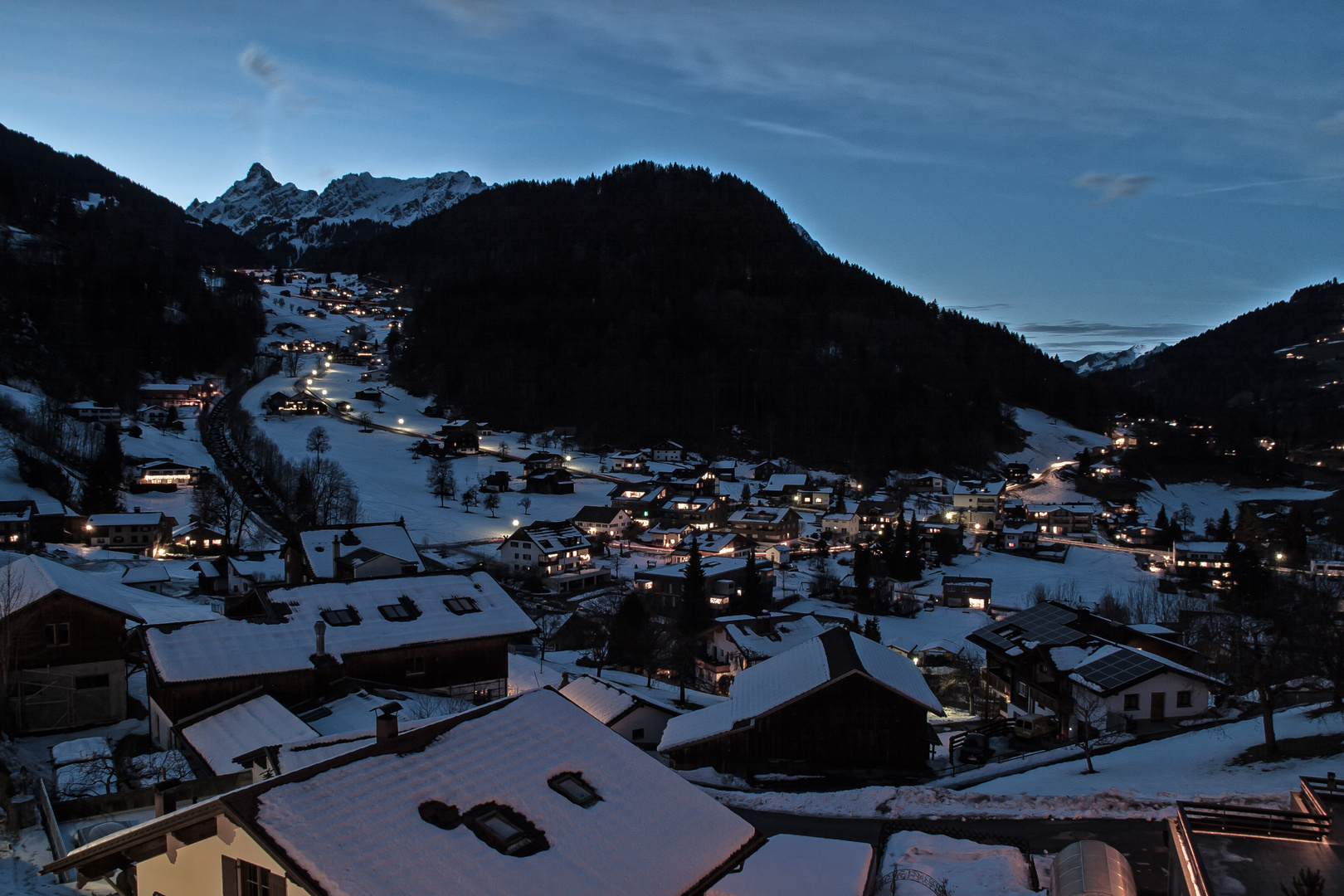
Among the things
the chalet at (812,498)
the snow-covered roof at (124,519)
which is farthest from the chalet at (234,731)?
the chalet at (812,498)

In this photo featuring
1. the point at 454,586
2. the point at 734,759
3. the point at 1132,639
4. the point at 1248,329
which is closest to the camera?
the point at 734,759

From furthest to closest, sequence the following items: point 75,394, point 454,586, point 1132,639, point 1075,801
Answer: point 75,394
point 1132,639
point 454,586
point 1075,801

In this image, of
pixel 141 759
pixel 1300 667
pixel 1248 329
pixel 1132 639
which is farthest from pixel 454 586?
pixel 1248 329

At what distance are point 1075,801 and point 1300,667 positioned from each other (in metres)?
6.69

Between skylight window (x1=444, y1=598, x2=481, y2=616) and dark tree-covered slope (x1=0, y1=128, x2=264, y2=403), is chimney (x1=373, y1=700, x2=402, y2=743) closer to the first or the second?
skylight window (x1=444, y1=598, x2=481, y2=616)

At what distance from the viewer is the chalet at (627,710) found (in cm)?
1938

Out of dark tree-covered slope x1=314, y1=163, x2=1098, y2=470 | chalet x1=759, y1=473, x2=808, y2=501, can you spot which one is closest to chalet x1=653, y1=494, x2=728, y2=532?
chalet x1=759, y1=473, x2=808, y2=501

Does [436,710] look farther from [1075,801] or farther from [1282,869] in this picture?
[1282,869]

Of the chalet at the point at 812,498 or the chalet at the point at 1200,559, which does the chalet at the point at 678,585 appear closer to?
the chalet at the point at 812,498

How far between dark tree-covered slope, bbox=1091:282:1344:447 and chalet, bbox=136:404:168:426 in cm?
12853

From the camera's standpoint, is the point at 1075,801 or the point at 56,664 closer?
the point at 1075,801

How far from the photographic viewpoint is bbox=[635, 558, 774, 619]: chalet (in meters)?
40.3

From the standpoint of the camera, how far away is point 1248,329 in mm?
182375

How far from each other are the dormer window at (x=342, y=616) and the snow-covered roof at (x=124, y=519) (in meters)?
33.4
